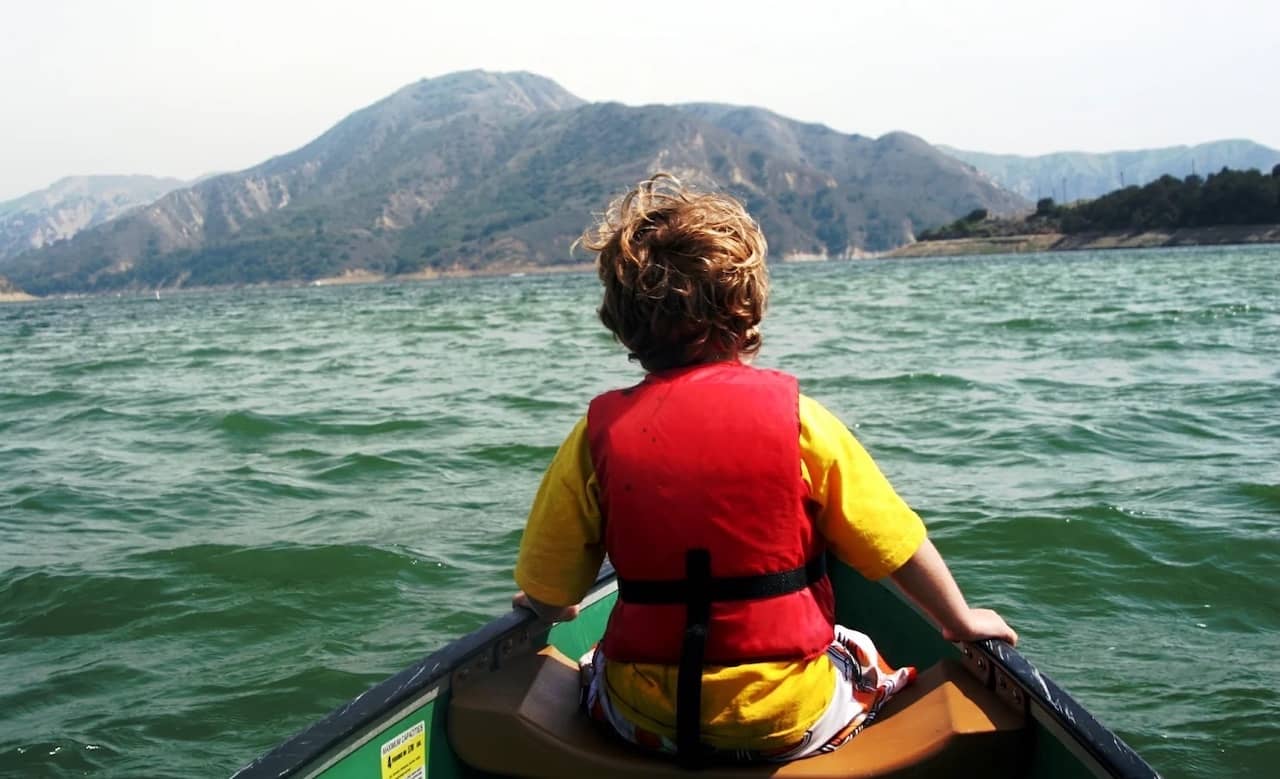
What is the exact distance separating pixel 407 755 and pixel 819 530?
1.47m

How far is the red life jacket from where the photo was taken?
8.71 ft

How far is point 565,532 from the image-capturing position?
2912mm

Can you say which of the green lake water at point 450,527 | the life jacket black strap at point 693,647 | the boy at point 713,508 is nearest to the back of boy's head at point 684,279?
the boy at point 713,508

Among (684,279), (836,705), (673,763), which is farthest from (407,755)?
(684,279)

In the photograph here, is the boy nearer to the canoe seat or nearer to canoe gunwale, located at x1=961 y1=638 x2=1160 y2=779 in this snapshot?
the canoe seat

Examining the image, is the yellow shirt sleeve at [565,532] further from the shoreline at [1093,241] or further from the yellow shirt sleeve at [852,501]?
the shoreline at [1093,241]

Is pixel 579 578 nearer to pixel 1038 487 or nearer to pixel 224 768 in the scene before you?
pixel 224 768

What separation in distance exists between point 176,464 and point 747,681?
10.9 meters

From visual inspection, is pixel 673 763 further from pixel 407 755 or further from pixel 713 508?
pixel 407 755

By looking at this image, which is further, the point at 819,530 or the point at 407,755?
the point at 407,755

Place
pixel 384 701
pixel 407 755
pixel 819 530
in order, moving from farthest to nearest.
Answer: pixel 407 755 → pixel 384 701 → pixel 819 530

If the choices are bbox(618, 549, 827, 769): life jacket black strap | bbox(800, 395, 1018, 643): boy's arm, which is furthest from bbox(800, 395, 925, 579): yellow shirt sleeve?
bbox(618, 549, 827, 769): life jacket black strap

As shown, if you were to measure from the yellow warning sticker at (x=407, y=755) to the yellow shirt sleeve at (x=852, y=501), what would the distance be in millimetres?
1441

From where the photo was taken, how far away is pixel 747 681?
8.78 ft
